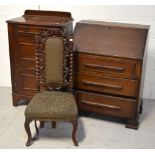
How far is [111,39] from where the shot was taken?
2.60 metres

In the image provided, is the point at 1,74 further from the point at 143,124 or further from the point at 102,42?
the point at 143,124

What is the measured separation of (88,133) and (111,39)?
3.16 feet

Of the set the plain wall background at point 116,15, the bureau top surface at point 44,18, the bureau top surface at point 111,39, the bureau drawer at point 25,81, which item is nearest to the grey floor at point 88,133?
the bureau drawer at point 25,81

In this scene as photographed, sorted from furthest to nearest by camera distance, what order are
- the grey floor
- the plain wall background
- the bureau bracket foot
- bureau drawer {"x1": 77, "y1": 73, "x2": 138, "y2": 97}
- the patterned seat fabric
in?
the plain wall background → the bureau bracket foot → bureau drawer {"x1": 77, "y1": 73, "x2": 138, "y2": 97} → the grey floor → the patterned seat fabric

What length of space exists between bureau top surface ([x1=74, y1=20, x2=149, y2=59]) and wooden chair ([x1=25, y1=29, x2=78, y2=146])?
21 cm

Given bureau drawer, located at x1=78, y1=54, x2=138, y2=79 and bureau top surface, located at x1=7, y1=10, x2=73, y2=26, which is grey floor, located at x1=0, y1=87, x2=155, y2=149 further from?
bureau top surface, located at x1=7, y1=10, x2=73, y2=26

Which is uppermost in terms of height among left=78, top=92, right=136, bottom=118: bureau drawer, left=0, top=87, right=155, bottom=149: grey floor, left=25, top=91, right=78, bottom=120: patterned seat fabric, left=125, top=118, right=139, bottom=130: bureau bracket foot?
left=25, top=91, right=78, bottom=120: patterned seat fabric

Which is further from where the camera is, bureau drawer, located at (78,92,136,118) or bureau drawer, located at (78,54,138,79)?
bureau drawer, located at (78,92,136,118)

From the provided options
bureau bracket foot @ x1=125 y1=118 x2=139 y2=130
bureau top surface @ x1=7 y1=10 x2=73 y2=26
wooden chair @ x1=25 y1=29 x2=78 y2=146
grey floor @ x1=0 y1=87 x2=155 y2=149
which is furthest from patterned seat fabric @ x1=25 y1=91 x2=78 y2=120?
bureau top surface @ x1=7 y1=10 x2=73 y2=26

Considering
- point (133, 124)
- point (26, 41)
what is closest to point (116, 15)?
point (26, 41)

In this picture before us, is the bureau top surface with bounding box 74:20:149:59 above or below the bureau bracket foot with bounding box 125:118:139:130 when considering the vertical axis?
above

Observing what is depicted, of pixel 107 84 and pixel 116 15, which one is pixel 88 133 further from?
pixel 116 15

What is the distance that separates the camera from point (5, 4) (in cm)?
331

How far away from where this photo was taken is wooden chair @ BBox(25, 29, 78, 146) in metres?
2.26
